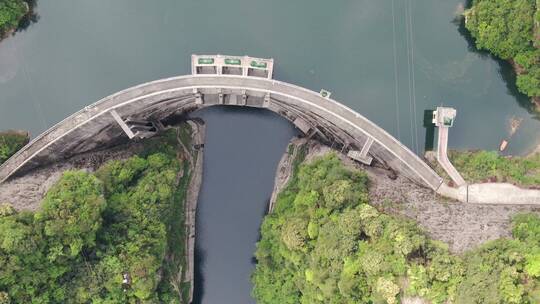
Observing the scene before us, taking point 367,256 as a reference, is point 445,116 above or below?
above

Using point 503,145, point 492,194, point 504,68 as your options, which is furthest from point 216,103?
point 504,68

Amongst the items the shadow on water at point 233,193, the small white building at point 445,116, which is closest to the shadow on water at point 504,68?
the small white building at point 445,116

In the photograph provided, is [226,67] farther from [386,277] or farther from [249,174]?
[386,277]

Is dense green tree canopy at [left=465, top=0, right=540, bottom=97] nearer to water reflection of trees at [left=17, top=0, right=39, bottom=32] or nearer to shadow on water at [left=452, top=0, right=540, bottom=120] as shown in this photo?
shadow on water at [left=452, top=0, right=540, bottom=120]

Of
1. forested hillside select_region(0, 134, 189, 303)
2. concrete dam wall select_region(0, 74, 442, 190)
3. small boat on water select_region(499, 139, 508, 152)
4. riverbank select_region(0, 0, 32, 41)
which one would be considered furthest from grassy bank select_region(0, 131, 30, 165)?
small boat on water select_region(499, 139, 508, 152)

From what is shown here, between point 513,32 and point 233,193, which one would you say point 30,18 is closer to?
point 233,193

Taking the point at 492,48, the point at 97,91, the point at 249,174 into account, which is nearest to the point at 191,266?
the point at 249,174
